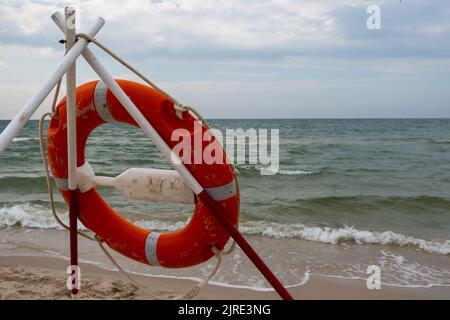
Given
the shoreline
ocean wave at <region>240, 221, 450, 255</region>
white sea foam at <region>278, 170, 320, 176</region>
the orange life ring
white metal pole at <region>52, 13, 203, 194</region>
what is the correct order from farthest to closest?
1. white sea foam at <region>278, 170, 320, 176</region>
2. ocean wave at <region>240, 221, 450, 255</region>
3. the shoreline
4. the orange life ring
5. white metal pole at <region>52, 13, 203, 194</region>

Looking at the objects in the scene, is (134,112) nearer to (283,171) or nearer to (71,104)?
(71,104)

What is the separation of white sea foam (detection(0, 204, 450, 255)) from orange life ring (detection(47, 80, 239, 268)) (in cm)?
302

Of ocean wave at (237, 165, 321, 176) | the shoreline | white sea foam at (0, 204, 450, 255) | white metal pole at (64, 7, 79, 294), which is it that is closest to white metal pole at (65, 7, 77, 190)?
white metal pole at (64, 7, 79, 294)

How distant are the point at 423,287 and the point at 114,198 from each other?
515 cm

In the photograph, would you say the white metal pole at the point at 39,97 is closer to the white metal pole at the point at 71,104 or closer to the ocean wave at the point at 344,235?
the white metal pole at the point at 71,104

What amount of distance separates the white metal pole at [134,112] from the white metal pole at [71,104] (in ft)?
0.22

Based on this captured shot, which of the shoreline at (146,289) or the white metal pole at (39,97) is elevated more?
the white metal pole at (39,97)

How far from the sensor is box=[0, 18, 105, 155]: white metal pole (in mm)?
1778

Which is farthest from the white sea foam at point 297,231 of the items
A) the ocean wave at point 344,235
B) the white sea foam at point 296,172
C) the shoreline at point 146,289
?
the white sea foam at point 296,172

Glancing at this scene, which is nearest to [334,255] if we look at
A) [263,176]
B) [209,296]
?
[209,296]

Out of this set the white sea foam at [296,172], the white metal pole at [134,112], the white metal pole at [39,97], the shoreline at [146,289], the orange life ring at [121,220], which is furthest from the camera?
the white sea foam at [296,172]

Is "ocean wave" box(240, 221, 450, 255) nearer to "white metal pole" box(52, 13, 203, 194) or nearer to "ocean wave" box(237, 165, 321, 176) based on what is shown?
"white metal pole" box(52, 13, 203, 194)

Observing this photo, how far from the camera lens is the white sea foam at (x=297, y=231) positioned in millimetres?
5145

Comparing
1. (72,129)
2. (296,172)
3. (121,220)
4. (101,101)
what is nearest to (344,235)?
(121,220)
